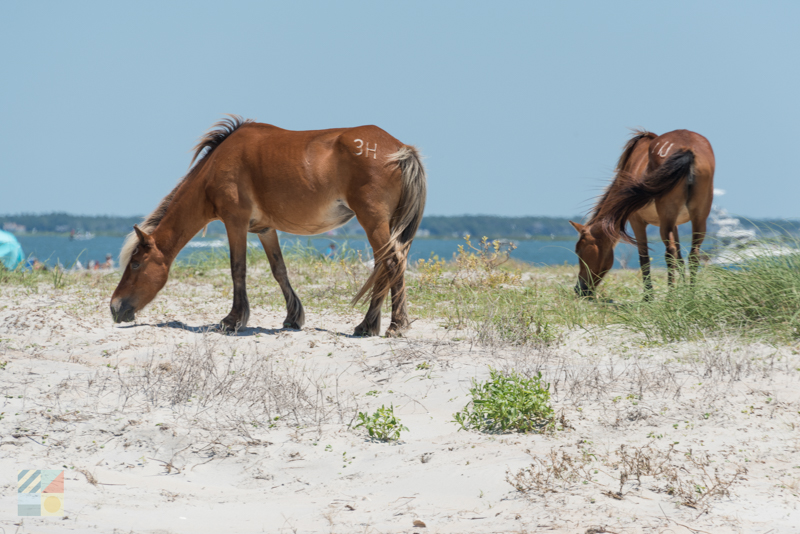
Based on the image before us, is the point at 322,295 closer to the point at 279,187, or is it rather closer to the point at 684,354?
the point at 279,187

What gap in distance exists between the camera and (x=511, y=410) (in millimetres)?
3482

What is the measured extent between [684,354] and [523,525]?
99.5 inches

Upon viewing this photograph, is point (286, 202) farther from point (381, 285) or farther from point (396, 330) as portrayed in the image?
point (396, 330)

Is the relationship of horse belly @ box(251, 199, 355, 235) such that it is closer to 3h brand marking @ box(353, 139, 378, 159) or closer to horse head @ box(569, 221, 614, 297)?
3h brand marking @ box(353, 139, 378, 159)

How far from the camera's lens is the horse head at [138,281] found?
6168 mm

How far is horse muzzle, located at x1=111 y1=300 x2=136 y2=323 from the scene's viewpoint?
20.2 feet

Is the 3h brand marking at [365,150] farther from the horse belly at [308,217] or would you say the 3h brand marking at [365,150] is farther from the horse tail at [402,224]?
the horse belly at [308,217]

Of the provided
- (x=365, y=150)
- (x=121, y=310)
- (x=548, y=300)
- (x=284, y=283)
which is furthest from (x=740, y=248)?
(x=121, y=310)

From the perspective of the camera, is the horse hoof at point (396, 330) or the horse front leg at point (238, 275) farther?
the horse front leg at point (238, 275)

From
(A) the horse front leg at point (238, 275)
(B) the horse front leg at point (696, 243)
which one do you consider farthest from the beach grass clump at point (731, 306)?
(A) the horse front leg at point (238, 275)

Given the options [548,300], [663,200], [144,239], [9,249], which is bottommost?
[9,249]

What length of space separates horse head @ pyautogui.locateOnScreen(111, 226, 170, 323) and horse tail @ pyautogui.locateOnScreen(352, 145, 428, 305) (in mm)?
2008

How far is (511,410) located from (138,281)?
412 cm

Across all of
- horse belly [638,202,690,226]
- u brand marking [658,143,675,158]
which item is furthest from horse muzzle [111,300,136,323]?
u brand marking [658,143,675,158]
